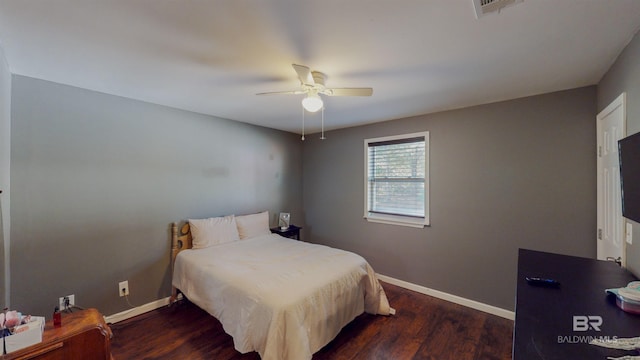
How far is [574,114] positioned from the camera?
2309mm

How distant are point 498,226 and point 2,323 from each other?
4.03 meters

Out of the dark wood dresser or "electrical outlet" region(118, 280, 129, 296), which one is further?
"electrical outlet" region(118, 280, 129, 296)

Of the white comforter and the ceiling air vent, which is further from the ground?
the ceiling air vent

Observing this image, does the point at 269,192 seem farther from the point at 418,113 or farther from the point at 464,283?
the point at 464,283

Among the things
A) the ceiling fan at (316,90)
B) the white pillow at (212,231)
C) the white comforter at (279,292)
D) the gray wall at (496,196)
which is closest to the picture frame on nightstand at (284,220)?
the white pillow at (212,231)

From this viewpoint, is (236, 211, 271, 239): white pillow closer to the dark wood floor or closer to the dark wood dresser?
the dark wood floor

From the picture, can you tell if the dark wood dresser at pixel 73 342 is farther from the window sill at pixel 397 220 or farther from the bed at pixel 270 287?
the window sill at pixel 397 220

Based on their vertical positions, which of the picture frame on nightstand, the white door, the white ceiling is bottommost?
the picture frame on nightstand

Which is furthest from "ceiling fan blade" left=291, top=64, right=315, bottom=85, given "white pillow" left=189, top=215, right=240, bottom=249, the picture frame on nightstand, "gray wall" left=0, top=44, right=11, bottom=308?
the picture frame on nightstand

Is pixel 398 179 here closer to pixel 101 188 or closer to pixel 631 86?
pixel 631 86

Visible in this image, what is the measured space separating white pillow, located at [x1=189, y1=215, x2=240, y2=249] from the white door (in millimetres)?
3544

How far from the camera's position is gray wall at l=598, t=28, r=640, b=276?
143cm

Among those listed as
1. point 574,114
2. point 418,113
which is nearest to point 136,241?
point 418,113

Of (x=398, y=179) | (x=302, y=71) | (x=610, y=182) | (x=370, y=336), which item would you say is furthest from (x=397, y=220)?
(x=302, y=71)
